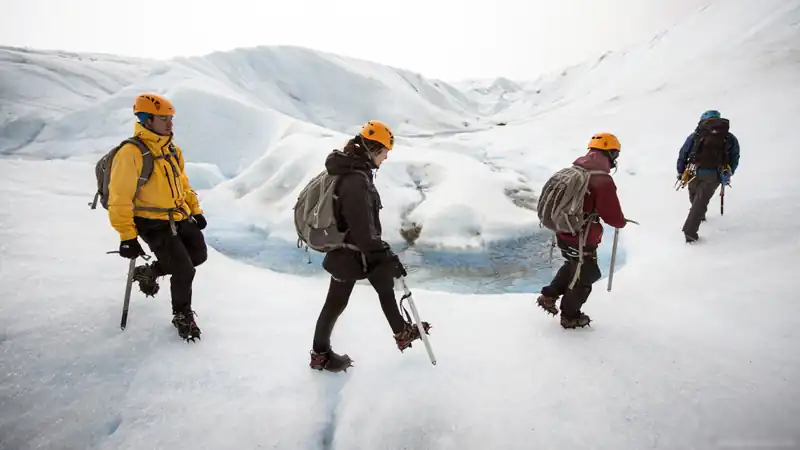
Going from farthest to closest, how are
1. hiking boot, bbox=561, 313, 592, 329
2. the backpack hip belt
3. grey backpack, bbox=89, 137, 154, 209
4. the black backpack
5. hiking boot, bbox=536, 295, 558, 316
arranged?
the black backpack
hiking boot, bbox=536, 295, 558, 316
hiking boot, bbox=561, 313, 592, 329
the backpack hip belt
grey backpack, bbox=89, 137, 154, 209

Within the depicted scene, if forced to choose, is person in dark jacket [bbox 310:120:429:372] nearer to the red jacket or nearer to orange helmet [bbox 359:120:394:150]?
orange helmet [bbox 359:120:394:150]

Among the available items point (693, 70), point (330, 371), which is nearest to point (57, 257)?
point (330, 371)

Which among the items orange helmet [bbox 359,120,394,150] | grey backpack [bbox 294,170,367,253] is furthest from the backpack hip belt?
orange helmet [bbox 359,120,394,150]

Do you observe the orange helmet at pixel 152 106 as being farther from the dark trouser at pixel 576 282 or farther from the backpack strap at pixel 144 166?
the dark trouser at pixel 576 282

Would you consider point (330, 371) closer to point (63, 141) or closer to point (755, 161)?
point (755, 161)

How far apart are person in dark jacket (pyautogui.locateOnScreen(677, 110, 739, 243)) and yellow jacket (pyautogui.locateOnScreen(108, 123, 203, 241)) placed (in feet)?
20.0

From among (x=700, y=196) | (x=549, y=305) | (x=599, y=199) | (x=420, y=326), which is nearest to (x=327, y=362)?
(x=420, y=326)

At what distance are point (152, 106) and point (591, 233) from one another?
3.40m

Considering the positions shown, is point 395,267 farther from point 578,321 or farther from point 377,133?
point 578,321

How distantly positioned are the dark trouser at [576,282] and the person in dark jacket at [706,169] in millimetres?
3293

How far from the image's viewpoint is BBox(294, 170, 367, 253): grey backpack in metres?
2.51

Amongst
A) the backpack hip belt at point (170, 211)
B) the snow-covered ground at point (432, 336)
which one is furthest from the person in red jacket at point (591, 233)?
the backpack hip belt at point (170, 211)

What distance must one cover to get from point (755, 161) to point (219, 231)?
437 inches

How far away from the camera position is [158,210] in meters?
2.88
